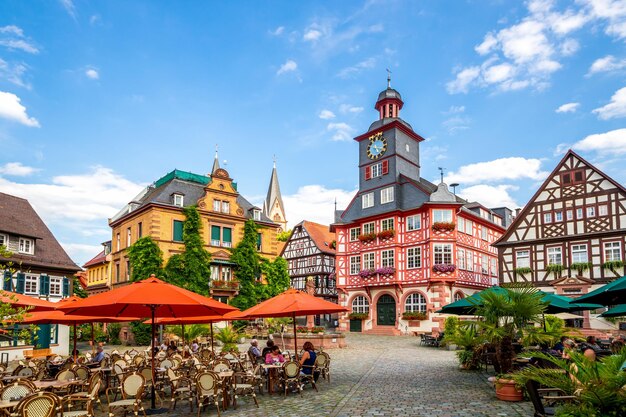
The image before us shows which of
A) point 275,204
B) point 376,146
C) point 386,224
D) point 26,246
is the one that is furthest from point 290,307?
point 275,204

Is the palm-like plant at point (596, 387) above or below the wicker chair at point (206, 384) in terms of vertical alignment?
above

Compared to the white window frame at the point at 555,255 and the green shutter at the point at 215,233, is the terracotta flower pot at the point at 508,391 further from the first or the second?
the green shutter at the point at 215,233

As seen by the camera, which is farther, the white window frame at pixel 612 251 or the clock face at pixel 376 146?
the clock face at pixel 376 146

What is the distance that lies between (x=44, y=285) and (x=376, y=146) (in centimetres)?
2642

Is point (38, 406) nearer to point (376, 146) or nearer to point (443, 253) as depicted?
point (443, 253)

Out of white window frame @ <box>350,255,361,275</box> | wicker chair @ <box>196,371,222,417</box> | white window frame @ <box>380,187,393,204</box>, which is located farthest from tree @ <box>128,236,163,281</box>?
wicker chair @ <box>196,371,222,417</box>

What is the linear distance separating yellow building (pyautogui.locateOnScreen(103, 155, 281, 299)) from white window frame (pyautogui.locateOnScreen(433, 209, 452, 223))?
13686 millimetres

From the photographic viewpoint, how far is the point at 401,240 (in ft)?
126

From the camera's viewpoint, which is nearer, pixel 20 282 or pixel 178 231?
pixel 20 282

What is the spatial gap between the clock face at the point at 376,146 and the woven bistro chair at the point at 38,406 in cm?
3543

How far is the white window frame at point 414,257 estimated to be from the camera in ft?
122

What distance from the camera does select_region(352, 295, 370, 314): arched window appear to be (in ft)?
132

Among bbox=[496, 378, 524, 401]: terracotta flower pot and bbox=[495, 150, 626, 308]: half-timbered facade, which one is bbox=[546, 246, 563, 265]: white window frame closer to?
bbox=[495, 150, 626, 308]: half-timbered facade

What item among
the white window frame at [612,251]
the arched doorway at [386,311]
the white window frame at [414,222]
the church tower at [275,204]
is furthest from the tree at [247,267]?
the church tower at [275,204]
